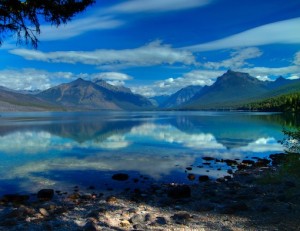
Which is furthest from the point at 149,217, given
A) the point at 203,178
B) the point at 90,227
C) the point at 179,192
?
the point at 203,178

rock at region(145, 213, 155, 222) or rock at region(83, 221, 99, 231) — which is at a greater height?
rock at region(83, 221, 99, 231)

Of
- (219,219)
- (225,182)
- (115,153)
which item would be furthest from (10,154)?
(219,219)

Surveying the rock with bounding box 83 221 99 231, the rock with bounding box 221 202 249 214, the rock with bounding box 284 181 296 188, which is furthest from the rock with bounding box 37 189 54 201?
the rock with bounding box 284 181 296 188

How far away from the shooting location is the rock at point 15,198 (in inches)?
1151

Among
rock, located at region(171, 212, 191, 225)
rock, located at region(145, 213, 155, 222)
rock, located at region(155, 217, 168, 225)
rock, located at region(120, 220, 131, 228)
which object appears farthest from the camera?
rock, located at region(145, 213, 155, 222)

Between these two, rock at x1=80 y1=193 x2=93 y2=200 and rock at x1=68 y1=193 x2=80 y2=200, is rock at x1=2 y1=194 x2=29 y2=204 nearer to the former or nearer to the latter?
rock at x1=68 y1=193 x2=80 y2=200

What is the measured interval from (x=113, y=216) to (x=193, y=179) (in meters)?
18.0

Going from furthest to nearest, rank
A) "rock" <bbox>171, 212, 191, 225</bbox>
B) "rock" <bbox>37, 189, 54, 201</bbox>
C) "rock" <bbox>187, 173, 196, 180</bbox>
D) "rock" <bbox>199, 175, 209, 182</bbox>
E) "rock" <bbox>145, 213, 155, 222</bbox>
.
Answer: "rock" <bbox>187, 173, 196, 180</bbox>
"rock" <bbox>199, 175, 209, 182</bbox>
"rock" <bbox>37, 189, 54, 201</bbox>
"rock" <bbox>145, 213, 155, 222</bbox>
"rock" <bbox>171, 212, 191, 225</bbox>

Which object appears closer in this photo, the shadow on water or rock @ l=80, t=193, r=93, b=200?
the shadow on water

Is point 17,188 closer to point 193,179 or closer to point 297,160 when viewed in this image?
point 193,179

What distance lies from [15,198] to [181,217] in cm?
1657

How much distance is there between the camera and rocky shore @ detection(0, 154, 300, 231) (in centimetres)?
2025

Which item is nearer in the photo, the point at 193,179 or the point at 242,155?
the point at 193,179

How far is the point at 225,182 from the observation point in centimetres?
3584
